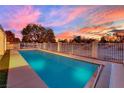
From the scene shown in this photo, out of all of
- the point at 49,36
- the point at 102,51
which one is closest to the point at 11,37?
the point at 49,36

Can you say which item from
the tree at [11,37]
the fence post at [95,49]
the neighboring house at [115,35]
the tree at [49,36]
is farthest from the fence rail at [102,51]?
the tree at [11,37]

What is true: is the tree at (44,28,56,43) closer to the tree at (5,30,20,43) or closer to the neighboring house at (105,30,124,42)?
the tree at (5,30,20,43)

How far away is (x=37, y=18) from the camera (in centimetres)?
1523

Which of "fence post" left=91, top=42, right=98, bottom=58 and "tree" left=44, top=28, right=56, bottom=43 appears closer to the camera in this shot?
"fence post" left=91, top=42, right=98, bottom=58

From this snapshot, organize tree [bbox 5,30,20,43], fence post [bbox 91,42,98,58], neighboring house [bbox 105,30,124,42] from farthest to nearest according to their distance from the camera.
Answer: tree [bbox 5,30,20,43] < neighboring house [bbox 105,30,124,42] < fence post [bbox 91,42,98,58]

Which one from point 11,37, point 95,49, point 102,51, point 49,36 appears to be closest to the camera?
point 102,51

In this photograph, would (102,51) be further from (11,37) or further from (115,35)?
(11,37)

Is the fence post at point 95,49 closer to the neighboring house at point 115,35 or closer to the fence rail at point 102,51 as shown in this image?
the fence rail at point 102,51

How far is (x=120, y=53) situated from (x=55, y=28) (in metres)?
7.15

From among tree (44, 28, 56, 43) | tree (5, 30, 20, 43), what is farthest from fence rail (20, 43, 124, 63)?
tree (5, 30, 20, 43)

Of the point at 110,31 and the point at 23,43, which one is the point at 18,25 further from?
the point at 110,31
